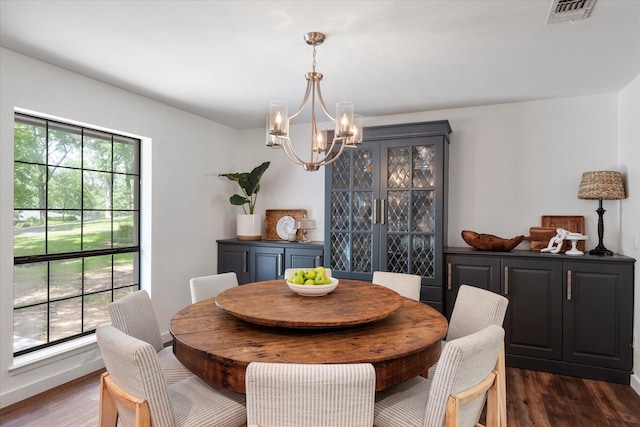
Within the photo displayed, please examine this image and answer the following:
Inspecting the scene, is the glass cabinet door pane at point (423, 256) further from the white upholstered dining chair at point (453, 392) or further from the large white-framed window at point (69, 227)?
the large white-framed window at point (69, 227)

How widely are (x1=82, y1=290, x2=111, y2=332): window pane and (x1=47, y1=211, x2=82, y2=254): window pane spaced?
1.64ft

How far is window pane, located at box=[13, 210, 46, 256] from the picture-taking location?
2779mm

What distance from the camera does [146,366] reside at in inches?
50.8

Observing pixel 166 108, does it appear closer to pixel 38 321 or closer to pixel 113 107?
pixel 113 107

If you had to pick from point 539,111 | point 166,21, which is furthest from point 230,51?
point 539,111

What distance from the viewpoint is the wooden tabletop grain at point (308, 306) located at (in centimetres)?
166

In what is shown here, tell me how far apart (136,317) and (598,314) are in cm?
353

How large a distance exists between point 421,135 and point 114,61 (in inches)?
105

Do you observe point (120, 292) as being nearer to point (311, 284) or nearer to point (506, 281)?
point (311, 284)

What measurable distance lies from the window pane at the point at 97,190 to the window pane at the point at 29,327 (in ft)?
3.07

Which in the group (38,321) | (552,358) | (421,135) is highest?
(421,135)

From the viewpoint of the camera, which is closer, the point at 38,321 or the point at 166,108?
the point at 38,321

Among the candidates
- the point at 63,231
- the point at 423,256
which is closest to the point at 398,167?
the point at 423,256

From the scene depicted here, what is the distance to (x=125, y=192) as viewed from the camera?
3689 millimetres
